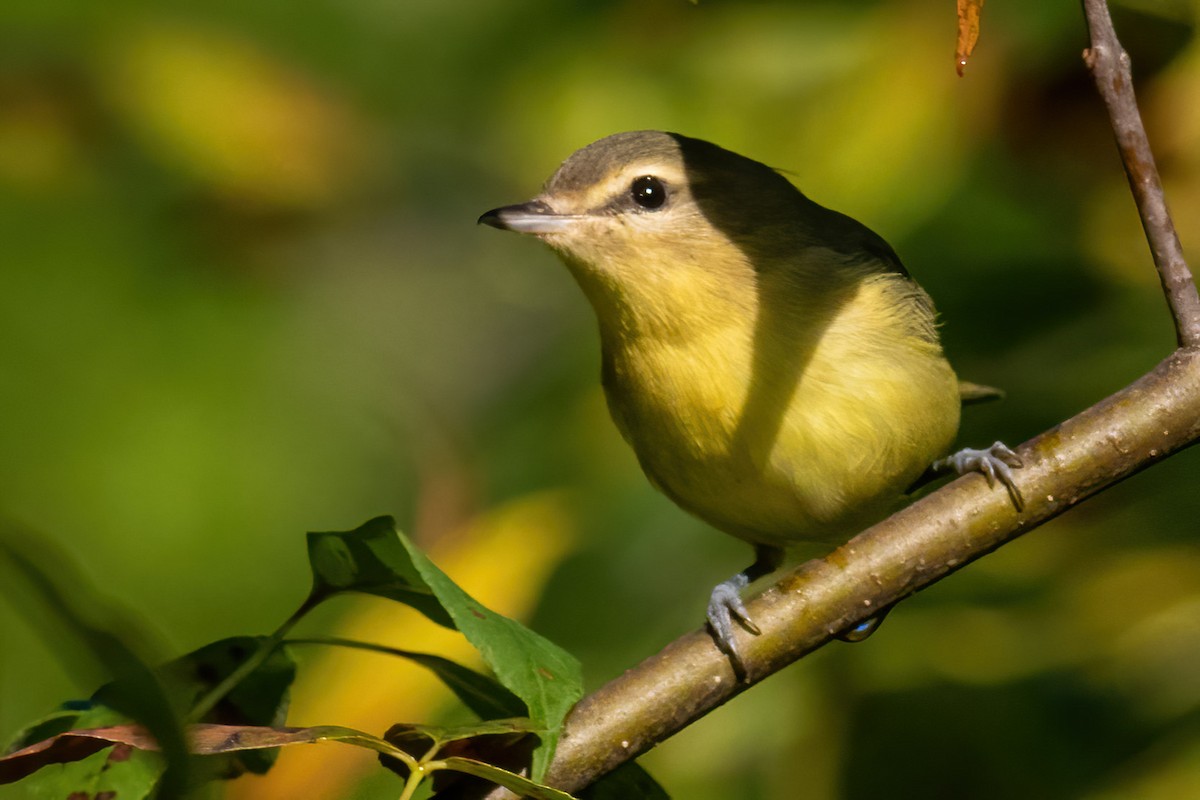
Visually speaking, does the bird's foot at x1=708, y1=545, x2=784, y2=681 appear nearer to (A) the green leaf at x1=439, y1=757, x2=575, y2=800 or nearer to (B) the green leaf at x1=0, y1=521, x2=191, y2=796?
(A) the green leaf at x1=439, y1=757, x2=575, y2=800

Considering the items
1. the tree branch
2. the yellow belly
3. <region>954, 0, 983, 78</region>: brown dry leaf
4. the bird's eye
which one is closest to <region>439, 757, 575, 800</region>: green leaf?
the tree branch

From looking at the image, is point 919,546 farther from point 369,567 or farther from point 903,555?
point 369,567

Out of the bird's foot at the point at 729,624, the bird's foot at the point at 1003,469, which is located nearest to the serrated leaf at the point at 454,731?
the bird's foot at the point at 729,624

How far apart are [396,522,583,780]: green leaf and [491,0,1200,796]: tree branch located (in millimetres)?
283

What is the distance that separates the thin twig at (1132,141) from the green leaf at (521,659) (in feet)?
3.26

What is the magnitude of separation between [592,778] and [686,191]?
1629 mm

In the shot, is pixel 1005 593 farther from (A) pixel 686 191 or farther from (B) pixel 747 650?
(A) pixel 686 191

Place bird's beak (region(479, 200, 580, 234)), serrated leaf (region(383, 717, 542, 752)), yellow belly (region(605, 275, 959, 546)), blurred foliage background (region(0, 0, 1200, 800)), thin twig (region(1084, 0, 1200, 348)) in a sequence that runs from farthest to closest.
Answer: bird's beak (region(479, 200, 580, 234))
yellow belly (region(605, 275, 959, 546))
blurred foliage background (region(0, 0, 1200, 800))
thin twig (region(1084, 0, 1200, 348))
serrated leaf (region(383, 717, 542, 752))

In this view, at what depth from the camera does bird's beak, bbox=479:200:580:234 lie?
2957 mm

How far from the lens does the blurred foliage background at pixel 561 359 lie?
2.32m

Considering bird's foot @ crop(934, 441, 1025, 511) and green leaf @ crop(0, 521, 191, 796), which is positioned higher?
green leaf @ crop(0, 521, 191, 796)

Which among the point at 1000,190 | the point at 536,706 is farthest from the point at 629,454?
the point at 536,706

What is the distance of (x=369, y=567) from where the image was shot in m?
1.70

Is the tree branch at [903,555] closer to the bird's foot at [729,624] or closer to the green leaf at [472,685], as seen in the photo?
the bird's foot at [729,624]
